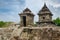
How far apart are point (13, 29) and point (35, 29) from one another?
2462mm

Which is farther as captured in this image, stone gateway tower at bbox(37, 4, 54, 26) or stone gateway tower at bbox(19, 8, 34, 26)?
stone gateway tower at bbox(37, 4, 54, 26)

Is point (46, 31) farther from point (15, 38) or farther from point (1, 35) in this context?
point (1, 35)

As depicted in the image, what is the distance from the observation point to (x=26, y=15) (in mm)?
28141

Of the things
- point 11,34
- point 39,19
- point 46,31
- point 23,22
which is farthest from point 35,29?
point 39,19

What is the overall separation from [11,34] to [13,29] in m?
1.46

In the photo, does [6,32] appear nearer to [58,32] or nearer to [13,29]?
[13,29]

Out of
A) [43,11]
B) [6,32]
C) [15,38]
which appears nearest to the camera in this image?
[15,38]

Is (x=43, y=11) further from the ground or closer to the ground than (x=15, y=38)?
further from the ground

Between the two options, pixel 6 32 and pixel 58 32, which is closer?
pixel 58 32

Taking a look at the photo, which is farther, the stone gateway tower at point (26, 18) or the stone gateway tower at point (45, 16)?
the stone gateway tower at point (45, 16)

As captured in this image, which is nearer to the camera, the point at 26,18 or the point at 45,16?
the point at 26,18

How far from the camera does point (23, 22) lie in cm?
2812

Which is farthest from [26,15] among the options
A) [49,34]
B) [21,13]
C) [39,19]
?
[49,34]

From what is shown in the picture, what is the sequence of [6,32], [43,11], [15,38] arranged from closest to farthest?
[15,38], [6,32], [43,11]
